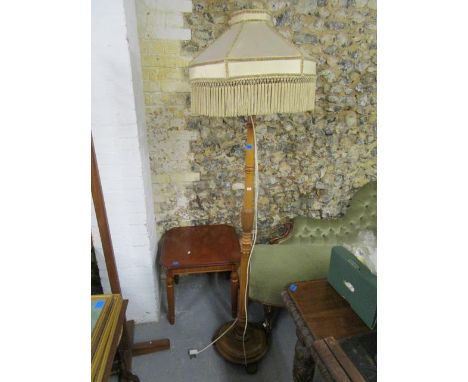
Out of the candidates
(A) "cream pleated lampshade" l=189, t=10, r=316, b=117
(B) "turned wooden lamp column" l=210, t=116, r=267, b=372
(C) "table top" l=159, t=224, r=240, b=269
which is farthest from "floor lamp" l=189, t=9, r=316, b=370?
(C) "table top" l=159, t=224, r=240, b=269

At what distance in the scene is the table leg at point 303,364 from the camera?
4.25ft

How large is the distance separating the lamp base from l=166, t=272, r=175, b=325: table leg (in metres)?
0.34

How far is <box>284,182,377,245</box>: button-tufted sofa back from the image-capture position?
7.66 feet

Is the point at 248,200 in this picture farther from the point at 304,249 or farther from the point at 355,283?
the point at 304,249

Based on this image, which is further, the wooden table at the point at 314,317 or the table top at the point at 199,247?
the table top at the point at 199,247

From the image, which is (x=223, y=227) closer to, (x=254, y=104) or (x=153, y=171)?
(x=153, y=171)

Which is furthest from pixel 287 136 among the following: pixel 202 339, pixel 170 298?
pixel 202 339

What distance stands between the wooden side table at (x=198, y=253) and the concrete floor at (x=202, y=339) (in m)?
0.13

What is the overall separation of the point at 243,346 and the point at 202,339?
0.31 m

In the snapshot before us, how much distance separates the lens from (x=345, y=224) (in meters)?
2.39

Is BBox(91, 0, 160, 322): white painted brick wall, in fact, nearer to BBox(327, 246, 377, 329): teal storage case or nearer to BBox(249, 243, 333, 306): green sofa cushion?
BBox(249, 243, 333, 306): green sofa cushion

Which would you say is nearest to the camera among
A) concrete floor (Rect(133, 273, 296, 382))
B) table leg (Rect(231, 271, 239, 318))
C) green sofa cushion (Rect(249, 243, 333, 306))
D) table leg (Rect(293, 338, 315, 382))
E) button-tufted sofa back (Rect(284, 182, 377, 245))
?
table leg (Rect(293, 338, 315, 382))

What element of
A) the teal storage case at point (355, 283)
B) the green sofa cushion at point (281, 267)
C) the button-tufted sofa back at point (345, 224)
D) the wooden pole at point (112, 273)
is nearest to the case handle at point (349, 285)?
the teal storage case at point (355, 283)

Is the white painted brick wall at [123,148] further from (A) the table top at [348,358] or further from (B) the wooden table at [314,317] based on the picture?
(A) the table top at [348,358]
